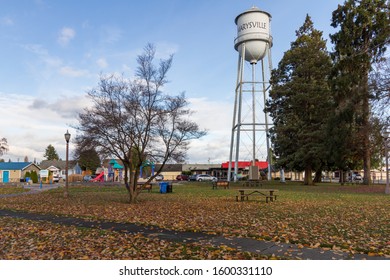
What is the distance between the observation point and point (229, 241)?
7.81 meters

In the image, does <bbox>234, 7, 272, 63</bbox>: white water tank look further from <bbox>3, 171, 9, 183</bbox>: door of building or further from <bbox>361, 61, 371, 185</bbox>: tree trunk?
<bbox>3, 171, 9, 183</bbox>: door of building

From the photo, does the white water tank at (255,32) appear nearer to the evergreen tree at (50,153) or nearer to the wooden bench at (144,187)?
the wooden bench at (144,187)

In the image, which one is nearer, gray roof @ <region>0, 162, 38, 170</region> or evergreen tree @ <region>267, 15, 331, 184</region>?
evergreen tree @ <region>267, 15, 331, 184</region>

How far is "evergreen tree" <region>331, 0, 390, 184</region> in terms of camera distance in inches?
1175

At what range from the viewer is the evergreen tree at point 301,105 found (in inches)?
1439

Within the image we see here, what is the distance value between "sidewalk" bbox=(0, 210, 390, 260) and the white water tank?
39.0 metres

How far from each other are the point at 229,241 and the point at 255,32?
136ft

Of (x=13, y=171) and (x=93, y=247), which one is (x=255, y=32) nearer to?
(x=93, y=247)

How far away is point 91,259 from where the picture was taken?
20.5ft

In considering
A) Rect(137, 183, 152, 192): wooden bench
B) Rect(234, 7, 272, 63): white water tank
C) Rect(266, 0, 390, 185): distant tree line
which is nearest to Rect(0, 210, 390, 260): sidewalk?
Rect(137, 183, 152, 192): wooden bench

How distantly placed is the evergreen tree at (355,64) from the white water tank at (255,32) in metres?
12.5

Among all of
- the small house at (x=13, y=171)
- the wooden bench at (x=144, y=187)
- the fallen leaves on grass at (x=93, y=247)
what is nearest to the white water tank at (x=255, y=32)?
the wooden bench at (x=144, y=187)

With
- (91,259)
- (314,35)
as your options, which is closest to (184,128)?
(91,259)
